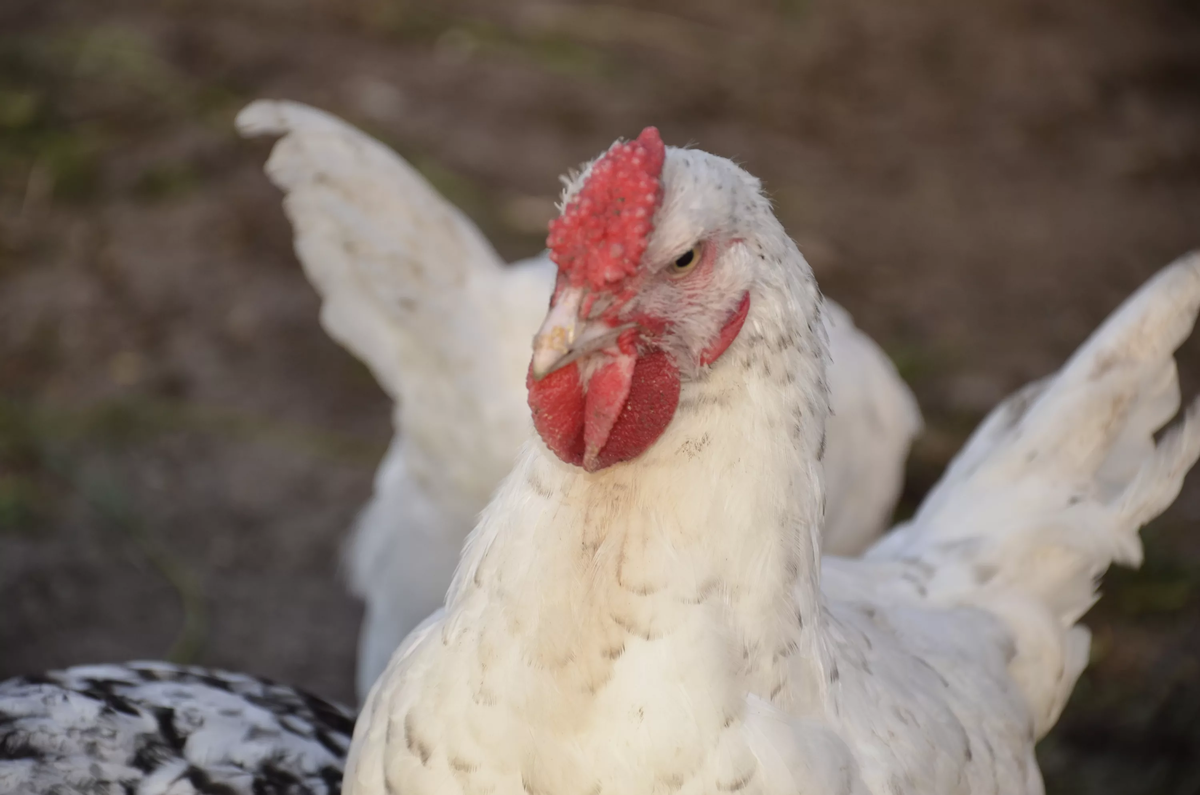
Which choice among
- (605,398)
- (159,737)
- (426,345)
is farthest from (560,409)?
(426,345)

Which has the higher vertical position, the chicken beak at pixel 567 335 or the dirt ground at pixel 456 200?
the chicken beak at pixel 567 335

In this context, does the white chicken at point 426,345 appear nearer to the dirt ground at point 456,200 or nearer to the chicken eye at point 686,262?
the dirt ground at point 456,200

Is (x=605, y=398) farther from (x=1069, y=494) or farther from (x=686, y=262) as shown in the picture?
(x=1069, y=494)

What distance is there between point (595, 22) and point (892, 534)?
3.78 m

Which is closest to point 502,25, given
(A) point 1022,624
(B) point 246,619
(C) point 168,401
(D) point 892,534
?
(C) point 168,401

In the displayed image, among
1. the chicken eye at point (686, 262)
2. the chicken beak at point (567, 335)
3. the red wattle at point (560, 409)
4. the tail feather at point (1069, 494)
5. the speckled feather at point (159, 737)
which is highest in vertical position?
the chicken eye at point (686, 262)

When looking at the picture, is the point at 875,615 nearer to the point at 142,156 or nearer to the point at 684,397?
the point at 684,397

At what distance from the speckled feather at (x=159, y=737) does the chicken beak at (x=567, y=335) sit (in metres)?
0.96

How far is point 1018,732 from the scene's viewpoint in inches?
76.2

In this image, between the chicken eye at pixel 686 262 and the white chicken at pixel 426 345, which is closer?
the chicken eye at pixel 686 262

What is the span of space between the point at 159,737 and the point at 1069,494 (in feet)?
5.20

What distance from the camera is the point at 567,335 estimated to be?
4.31 ft

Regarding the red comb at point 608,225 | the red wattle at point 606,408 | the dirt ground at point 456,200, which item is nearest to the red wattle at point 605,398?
the red wattle at point 606,408

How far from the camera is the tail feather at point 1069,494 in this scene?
6.88ft
